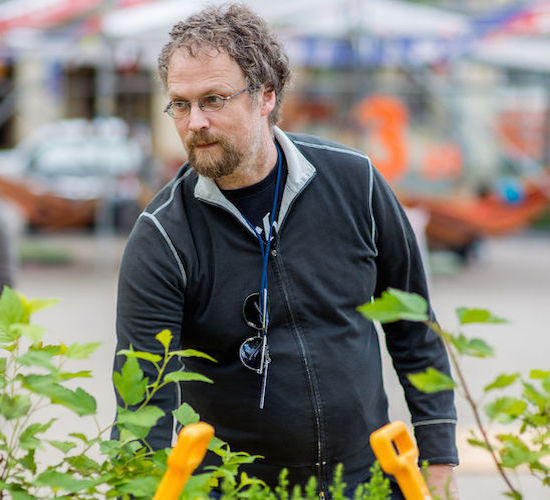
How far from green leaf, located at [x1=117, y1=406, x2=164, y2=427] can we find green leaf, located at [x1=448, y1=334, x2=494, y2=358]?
0.44m

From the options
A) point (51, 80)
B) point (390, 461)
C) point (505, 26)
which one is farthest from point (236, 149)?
point (51, 80)

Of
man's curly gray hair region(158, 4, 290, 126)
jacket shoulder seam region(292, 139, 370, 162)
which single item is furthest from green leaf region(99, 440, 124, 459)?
jacket shoulder seam region(292, 139, 370, 162)

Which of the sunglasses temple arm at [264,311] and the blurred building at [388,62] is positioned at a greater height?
the sunglasses temple arm at [264,311]

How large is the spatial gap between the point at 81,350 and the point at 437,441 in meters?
1.06

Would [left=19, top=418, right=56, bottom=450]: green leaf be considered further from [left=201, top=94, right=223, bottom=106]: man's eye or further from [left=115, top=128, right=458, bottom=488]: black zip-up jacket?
[left=201, top=94, right=223, bottom=106]: man's eye

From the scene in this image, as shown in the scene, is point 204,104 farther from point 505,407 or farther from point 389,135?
point 389,135

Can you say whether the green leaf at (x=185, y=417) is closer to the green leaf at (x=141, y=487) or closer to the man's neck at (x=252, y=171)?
the green leaf at (x=141, y=487)

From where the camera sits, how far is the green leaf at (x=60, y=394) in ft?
4.33

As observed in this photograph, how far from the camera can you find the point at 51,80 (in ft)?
53.8

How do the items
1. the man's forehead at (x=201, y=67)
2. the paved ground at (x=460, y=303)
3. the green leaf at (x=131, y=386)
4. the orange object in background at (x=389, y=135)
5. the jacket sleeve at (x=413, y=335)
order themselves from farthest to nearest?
the orange object in background at (x=389, y=135), the paved ground at (x=460, y=303), the jacket sleeve at (x=413, y=335), the man's forehead at (x=201, y=67), the green leaf at (x=131, y=386)

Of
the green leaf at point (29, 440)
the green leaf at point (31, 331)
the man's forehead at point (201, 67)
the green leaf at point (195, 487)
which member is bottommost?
the green leaf at point (195, 487)

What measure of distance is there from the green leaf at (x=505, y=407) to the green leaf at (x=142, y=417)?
472 mm

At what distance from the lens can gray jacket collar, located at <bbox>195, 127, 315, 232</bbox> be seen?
2.05m

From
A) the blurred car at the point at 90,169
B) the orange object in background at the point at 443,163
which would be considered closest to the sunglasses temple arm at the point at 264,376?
the blurred car at the point at 90,169
